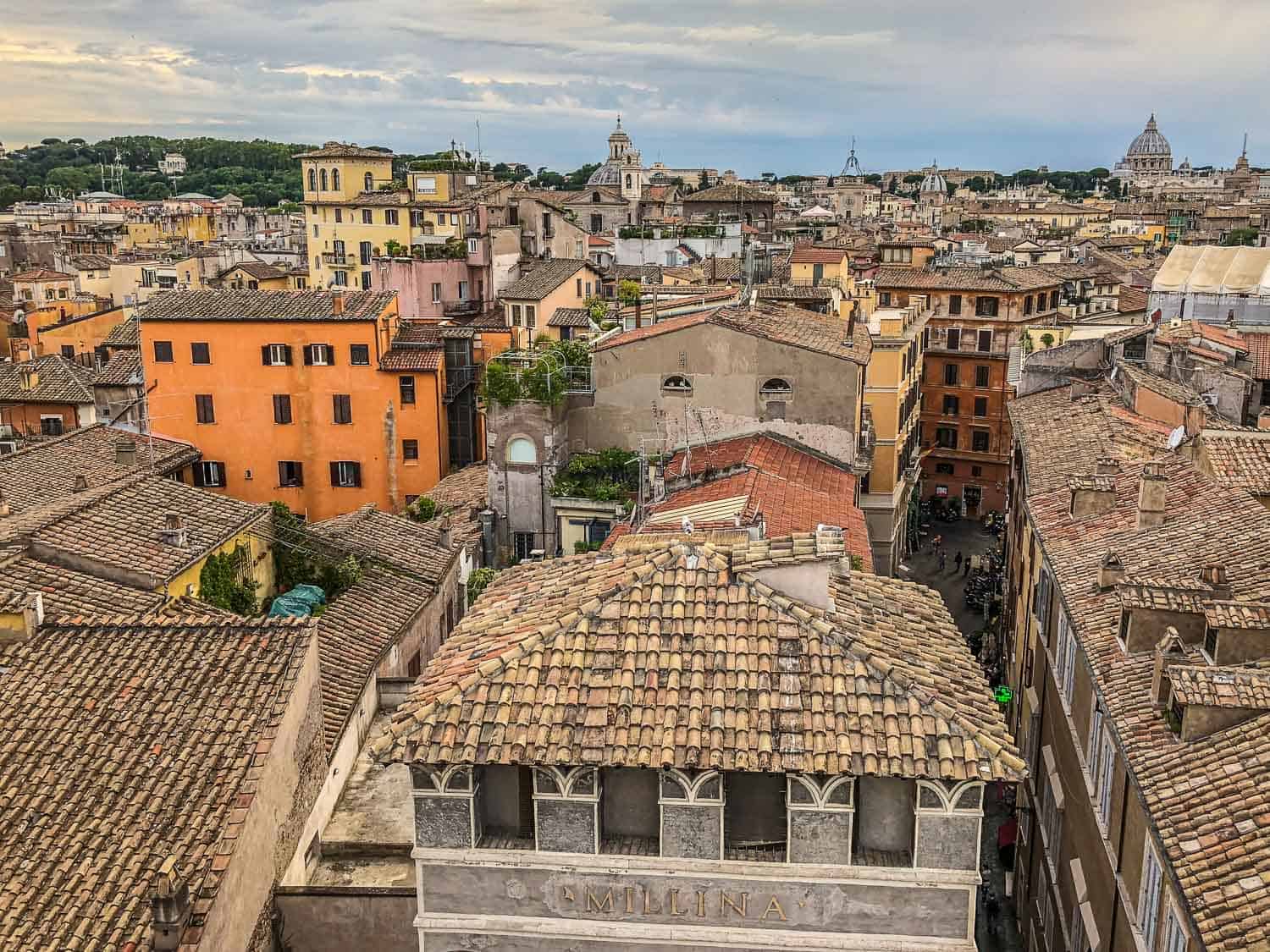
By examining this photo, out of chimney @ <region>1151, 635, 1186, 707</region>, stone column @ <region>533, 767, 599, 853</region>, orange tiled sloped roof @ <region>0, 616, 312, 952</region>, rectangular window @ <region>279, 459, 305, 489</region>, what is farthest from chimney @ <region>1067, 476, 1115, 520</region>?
rectangular window @ <region>279, 459, 305, 489</region>

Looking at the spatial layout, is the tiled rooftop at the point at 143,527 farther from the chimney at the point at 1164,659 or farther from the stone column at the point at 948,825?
the chimney at the point at 1164,659

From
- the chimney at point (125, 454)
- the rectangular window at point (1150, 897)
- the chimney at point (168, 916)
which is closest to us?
the chimney at point (168, 916)

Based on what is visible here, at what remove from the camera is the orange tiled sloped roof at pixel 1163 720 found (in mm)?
11578

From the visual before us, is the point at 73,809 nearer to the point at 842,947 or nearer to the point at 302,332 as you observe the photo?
the point at 842,947

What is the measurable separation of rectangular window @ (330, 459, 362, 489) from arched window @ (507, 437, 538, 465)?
14.2 metres

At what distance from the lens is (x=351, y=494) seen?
43344 millimetres

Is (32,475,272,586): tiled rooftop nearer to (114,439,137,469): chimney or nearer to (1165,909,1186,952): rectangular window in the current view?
(114,439,137,469): chimney

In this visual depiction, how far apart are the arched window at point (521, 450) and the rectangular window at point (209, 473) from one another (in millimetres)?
16851

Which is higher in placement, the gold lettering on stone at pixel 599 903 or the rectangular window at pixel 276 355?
the rectangular window at pixel 276 355

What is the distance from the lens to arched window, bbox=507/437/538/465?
30.2m

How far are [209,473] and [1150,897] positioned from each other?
35866mm

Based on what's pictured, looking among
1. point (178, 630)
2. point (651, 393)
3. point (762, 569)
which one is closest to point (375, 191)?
point (651, 393)

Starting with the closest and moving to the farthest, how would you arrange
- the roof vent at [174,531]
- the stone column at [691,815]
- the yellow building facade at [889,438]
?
the stone column at [691,815]
the roof vent at [174,531]
the yellow building facade at [889,438]

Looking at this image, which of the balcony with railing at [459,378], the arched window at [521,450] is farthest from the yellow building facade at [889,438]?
the balcony with railing at [459,378]
